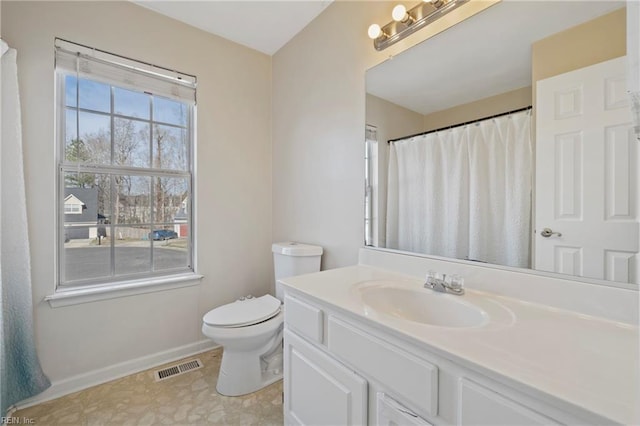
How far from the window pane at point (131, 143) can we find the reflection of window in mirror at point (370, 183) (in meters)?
1.57

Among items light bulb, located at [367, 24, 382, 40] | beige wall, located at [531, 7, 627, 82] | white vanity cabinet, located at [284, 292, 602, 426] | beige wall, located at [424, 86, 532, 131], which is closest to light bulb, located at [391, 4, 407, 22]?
light bulb, located at [367, 24, 382, 40]

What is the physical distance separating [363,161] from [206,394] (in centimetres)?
167

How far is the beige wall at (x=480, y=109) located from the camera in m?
1.02

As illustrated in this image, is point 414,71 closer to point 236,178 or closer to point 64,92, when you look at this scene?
point 236,178

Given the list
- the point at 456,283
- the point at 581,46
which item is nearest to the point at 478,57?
the point at 581,46

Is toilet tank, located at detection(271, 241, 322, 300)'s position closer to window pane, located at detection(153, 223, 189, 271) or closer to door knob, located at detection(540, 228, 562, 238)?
window pane, located at detection(153, 223, 189, 271)

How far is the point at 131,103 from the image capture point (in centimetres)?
191

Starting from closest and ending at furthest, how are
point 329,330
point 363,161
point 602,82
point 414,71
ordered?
point 602,82, point 329,330, point 414,71, point 363,161

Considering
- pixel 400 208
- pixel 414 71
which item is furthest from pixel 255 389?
pixel 414 71

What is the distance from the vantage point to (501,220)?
1.08 metres

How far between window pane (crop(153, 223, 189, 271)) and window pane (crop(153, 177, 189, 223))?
0.08 meters

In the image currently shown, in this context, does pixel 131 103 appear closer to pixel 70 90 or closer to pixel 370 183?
pixel 70 90

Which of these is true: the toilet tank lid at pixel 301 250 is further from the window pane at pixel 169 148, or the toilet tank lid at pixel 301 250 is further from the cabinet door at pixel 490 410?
the cabinet door at pixel 490 410

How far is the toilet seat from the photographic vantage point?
156 cm
